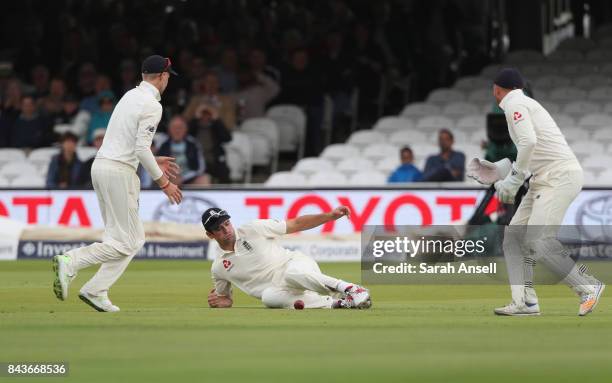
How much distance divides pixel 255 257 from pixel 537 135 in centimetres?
235

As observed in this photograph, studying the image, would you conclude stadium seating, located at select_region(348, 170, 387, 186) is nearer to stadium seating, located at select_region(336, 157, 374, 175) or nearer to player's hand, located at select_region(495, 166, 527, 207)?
stadium seating, located at select_region(336, 157, 374, 175)

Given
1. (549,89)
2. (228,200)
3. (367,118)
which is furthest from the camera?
(367,118)

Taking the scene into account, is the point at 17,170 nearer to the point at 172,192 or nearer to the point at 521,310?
the point at 172,192

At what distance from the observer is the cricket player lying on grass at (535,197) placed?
34.7 feet

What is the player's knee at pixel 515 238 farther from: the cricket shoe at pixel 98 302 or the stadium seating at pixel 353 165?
the stadium seating at pixel 353 165

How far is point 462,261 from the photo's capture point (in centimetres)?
1326

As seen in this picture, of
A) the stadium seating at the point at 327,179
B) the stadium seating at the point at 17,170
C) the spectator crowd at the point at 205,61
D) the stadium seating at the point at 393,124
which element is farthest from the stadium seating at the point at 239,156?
the stadium seating at the point at 17,170

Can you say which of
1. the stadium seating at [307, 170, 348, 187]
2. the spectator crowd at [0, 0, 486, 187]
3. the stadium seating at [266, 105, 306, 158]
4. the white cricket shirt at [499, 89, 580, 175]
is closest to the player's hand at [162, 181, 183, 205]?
the white cricket shirt at [499, 89, 580, 175]

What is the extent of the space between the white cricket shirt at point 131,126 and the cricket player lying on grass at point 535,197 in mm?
2587

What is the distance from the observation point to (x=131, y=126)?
36.9 feet

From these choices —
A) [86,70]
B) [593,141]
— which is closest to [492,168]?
[593,141]

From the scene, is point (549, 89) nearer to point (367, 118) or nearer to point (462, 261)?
point (367, 118)

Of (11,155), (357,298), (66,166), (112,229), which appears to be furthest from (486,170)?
(11,155)

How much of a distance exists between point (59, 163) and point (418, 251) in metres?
9.13
